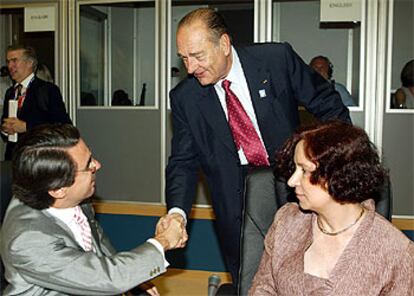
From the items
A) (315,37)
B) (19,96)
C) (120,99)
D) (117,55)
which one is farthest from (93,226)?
(315,37)

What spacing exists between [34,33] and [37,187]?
3.32 metres

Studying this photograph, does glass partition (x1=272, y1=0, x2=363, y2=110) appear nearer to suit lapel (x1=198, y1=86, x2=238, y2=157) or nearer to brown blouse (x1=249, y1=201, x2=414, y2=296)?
suit lapel (x1=198, y1=86, x2=238, y2=157)

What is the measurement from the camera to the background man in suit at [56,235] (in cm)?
161

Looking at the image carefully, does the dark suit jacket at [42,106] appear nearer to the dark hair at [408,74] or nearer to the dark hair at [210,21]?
the dark hair at [210,21]

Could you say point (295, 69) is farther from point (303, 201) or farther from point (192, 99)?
point (303, 201)

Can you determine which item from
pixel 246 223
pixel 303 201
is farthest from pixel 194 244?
pixel 303 201

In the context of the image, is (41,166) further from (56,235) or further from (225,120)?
(225,120)

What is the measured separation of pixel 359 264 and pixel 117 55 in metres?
3.85

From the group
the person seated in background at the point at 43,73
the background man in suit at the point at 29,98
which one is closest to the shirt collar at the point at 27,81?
the background man in suit at the point at 29,98

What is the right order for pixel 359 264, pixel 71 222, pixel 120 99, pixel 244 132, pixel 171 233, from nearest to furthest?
pixel 359 264 < pixel 71 222 < pixel 171 233 < pixel 244 132 < pixel 120 99

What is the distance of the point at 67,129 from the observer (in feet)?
5.78

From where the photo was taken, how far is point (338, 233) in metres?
1.67

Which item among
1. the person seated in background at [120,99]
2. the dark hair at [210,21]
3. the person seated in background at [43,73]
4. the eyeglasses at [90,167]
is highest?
the dark hair at [210,21]

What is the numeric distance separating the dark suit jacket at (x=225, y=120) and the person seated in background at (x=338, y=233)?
0.53 m
